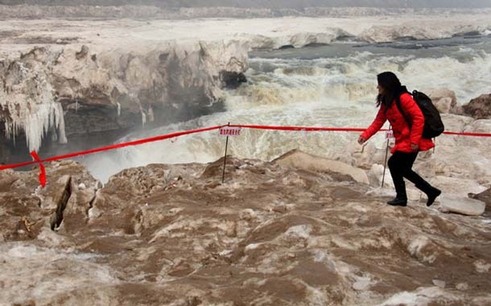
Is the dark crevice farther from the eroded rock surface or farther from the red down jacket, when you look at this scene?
the red down jacket

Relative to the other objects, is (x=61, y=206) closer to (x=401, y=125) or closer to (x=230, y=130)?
(x=230, y=130)

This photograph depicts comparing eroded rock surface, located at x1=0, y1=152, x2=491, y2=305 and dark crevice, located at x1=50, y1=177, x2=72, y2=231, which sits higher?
eroded rock surface, located at x1=0, y1=152, x2=491, y2=305

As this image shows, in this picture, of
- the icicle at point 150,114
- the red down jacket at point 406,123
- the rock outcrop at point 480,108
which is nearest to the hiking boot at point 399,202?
the red down jacket at point 406,123

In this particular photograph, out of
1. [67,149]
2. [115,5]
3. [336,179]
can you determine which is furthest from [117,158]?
[115,5]

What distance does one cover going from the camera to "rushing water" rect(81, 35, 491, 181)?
12953mm

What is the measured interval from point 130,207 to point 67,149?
9.12 meters

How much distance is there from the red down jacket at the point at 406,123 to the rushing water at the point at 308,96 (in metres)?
6.23

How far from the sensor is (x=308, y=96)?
57.0 feet

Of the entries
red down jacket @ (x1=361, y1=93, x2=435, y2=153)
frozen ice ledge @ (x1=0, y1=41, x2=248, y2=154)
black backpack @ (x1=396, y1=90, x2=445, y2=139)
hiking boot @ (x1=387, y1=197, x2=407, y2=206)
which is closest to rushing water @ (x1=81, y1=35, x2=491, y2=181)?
frozen ice ledge @ (x1=0, y1=41, x2=248, y2=154)

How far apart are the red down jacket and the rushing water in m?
6.23

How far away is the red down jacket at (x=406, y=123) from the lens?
4062mm

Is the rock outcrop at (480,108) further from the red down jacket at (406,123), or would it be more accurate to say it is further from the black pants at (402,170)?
the red down jacket at (406,123)

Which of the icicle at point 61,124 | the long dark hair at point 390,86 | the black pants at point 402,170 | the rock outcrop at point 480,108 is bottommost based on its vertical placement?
the icicle at point 61,124

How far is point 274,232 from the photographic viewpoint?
3951 mm
